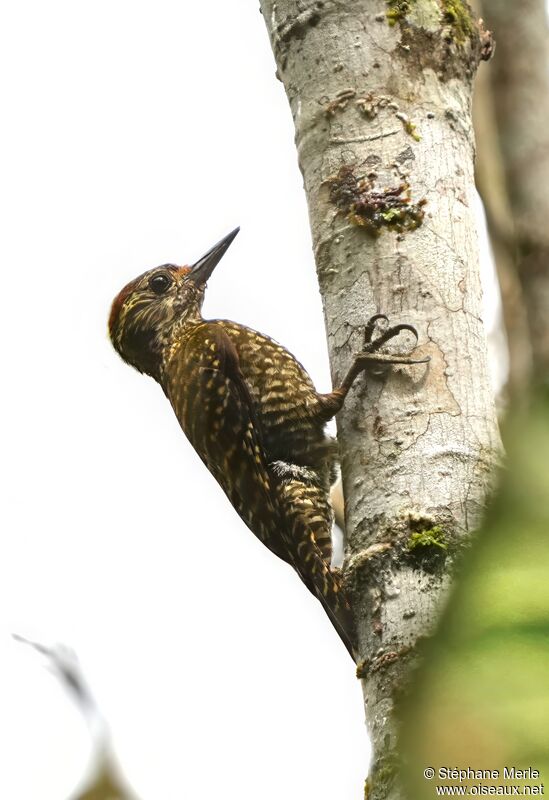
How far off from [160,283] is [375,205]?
2353 mm

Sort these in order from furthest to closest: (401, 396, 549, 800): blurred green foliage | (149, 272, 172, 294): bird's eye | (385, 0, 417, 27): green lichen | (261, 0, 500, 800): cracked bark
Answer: (149, 272, 172, 294): bird's eye, (385, 0, 417, 27): green lichen, (261, 0, 500, 800): cracked bark, (401, 396, 549, 800): blurred green foliage

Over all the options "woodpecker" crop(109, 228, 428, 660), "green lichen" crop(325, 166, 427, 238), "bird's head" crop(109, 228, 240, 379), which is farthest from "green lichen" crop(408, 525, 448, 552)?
"bird's head" crop(109, 228, 240, 379)

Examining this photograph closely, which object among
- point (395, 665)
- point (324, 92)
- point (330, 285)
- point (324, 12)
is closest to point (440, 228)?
point (330, 285)

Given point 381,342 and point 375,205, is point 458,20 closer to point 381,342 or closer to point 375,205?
point 375,205

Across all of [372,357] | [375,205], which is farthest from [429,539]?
[375,205]

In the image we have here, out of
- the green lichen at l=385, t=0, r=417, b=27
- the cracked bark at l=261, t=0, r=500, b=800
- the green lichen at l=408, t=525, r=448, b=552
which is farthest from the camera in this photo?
the green lichen at l=385, t=0, r=417, b=27

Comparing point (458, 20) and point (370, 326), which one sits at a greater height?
point (458, 20)

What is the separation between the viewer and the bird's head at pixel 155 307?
4844 millimetres

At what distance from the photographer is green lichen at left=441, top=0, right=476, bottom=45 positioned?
2.96 metres

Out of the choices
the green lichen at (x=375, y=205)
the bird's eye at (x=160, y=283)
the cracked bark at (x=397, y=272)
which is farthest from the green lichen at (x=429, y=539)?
the bird's eye at (x=160, y=283)

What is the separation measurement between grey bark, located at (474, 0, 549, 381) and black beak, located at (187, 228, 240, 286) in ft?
6.55

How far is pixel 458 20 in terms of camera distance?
9.75ft

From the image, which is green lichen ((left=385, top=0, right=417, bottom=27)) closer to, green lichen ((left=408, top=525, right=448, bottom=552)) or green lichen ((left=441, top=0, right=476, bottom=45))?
green lichen ((left=441, top=0, right=476, bottom=45))

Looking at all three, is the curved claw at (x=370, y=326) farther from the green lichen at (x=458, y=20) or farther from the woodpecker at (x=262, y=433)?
the green lichen at (x=458, y=20)
